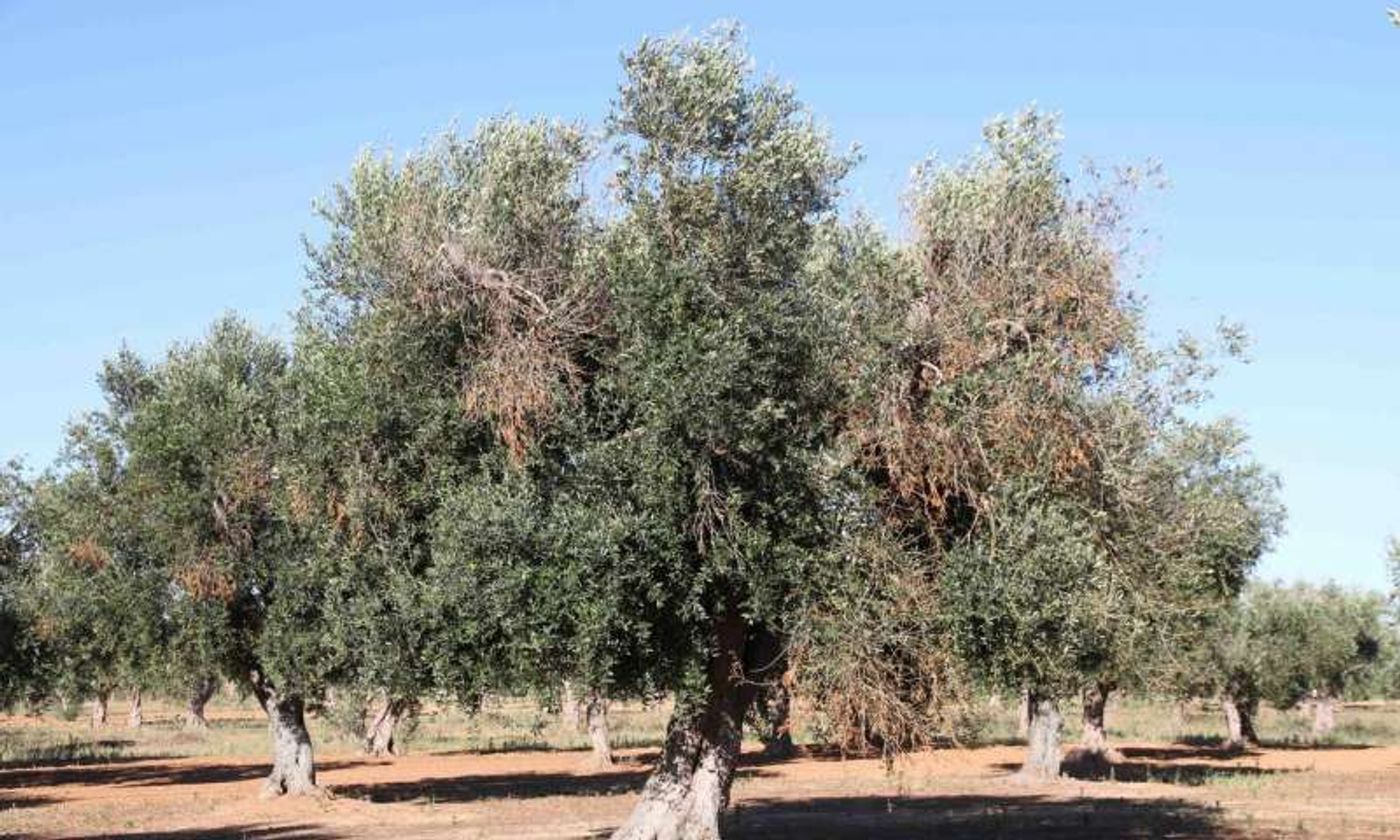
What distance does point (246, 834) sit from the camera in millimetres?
32031

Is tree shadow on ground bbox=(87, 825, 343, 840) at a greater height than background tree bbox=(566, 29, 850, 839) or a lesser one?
lesser

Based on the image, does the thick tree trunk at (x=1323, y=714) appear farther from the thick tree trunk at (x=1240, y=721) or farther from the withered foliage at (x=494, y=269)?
the withered foliage at (x=494, y=269)

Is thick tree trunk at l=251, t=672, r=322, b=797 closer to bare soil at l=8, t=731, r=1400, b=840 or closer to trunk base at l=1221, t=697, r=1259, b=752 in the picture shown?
bare soil at l=8, t=731, r=1400, b=840

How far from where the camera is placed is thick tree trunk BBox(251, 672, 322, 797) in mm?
38844

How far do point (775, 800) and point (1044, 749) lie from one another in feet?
37.9

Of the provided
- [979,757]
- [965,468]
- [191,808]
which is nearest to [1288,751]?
[979,757]

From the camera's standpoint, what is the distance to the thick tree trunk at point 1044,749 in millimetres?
47688

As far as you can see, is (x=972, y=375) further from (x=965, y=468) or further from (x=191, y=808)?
(x=191, y=808)

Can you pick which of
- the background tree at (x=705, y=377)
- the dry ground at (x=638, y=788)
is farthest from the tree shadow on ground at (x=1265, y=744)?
the background tree at (x=705, y=377)

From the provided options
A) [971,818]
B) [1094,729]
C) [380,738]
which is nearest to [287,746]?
[971,818]

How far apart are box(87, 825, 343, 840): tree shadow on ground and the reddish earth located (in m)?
0.07

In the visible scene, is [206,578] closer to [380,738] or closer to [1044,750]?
[1044,750]

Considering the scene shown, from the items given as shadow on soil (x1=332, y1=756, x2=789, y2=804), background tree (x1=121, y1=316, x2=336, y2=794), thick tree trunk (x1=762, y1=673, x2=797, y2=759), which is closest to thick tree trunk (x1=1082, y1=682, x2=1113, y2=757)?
shadow on soil (x1=332, y1=756, x2=789, y2=804)

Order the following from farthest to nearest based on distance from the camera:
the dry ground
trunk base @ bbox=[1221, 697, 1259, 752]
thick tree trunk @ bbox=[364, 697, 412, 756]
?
trunk base @ bbox=[1221, 697, 1259, 752] < thick tree trunk @ bbox=[364, 697, 412, 756] < the dry ground
